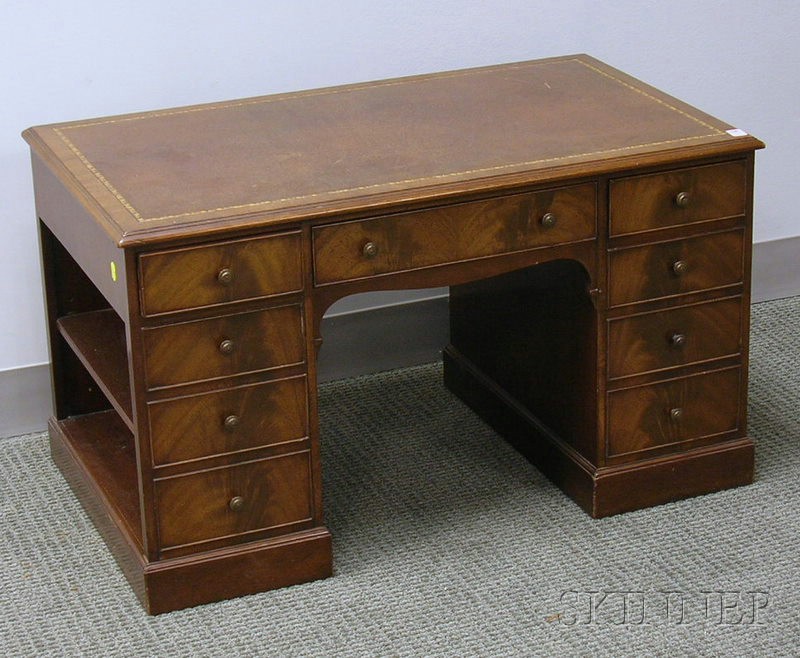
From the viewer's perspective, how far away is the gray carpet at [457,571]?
2.39 m

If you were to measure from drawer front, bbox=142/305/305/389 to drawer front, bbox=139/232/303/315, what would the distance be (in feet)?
0.12

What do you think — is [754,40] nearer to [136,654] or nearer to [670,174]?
[670,174]

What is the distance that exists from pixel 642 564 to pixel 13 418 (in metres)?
1.34

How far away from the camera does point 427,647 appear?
2.37 m

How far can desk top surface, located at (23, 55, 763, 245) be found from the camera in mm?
2338

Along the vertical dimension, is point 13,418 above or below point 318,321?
below

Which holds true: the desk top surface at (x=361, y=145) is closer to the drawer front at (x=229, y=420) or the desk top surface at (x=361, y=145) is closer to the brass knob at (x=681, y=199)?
the brass knob at (x=681, y=199)

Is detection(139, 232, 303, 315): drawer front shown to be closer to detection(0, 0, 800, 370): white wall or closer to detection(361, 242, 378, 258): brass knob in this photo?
detection(361, 242, 378, 258): brass knob

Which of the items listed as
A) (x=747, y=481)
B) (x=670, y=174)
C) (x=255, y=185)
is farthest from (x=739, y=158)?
(x=255, y=185)

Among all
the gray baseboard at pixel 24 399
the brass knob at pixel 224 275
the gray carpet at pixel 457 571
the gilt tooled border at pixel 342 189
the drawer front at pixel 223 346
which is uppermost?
the gilt tooled border at pixel 342 189

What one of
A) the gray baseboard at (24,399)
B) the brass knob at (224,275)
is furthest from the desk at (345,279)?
the gray baseboard at (24,399)

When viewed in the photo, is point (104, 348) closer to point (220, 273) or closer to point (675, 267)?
point (220, 273)

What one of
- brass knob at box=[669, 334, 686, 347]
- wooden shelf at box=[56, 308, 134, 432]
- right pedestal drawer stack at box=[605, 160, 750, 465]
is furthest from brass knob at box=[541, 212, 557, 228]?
wooden shelf at box=[56, 308, 134, 432]

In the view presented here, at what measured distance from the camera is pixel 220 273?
2295mm
